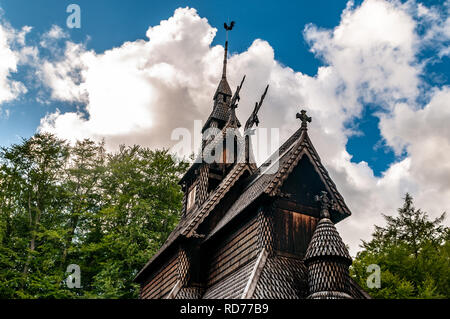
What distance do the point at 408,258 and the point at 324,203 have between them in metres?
18.5

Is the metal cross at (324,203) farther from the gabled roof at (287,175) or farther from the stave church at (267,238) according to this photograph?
the gabled roof at (287,175)

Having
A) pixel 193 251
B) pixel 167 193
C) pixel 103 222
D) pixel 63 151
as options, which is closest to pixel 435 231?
pixel 167 193

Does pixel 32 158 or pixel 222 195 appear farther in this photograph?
pixel 32 158

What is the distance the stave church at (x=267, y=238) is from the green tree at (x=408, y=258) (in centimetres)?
1363

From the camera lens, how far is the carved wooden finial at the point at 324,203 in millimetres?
12711

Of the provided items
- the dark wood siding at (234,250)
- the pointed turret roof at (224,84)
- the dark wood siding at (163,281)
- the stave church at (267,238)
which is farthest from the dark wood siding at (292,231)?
the pointed turret roof at (224,84)

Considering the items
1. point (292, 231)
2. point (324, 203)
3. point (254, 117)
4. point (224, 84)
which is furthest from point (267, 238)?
point (224, 84)

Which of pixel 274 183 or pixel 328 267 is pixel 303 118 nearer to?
pixel 274 183

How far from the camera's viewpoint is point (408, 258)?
2827 cm

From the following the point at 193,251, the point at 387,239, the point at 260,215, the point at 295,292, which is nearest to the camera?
the point at 295,292

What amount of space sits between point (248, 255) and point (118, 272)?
16.8 meters

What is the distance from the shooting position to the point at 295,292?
37.9 feet
